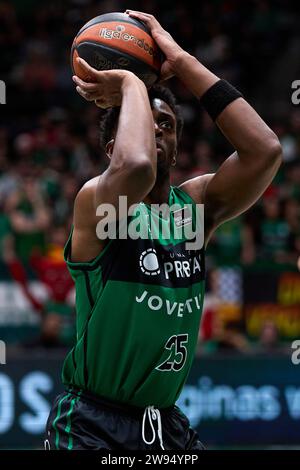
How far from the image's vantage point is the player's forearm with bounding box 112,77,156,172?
3.74m

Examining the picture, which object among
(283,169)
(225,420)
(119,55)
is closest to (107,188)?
(119,55)

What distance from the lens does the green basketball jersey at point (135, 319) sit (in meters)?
3.89

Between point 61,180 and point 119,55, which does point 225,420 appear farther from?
point 119,55

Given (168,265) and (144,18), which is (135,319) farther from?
(144,18)

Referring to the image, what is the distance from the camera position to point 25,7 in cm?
1917

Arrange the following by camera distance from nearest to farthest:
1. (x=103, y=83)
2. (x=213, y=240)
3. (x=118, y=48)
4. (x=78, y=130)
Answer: (x=103, y=83)
(x=118, y=48)
(x=213, y=240)
(x=78, y=130)

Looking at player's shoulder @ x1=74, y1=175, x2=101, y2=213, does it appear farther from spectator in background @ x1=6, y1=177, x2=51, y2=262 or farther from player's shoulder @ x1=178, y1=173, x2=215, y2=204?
spectator in background @ x1=6, y1=177, x2=51, y2=262

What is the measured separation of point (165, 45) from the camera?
4.14 meters

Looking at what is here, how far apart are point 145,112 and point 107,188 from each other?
37cm

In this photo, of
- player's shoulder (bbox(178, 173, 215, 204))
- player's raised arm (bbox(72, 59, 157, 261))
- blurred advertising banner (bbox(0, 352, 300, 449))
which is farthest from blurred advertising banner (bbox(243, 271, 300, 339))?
player's raised arm (bbox(72, 59, 157, 261))

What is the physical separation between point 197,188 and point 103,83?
29.4 inches

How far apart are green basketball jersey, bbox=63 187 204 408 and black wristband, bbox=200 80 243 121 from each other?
1.85 feet

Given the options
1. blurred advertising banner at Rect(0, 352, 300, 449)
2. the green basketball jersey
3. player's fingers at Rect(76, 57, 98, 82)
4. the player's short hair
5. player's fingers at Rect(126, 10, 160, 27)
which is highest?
player's fingers at Rect(126, 10, 160, 27)

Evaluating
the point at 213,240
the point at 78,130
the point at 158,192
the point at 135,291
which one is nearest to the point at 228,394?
the point at 213,240
